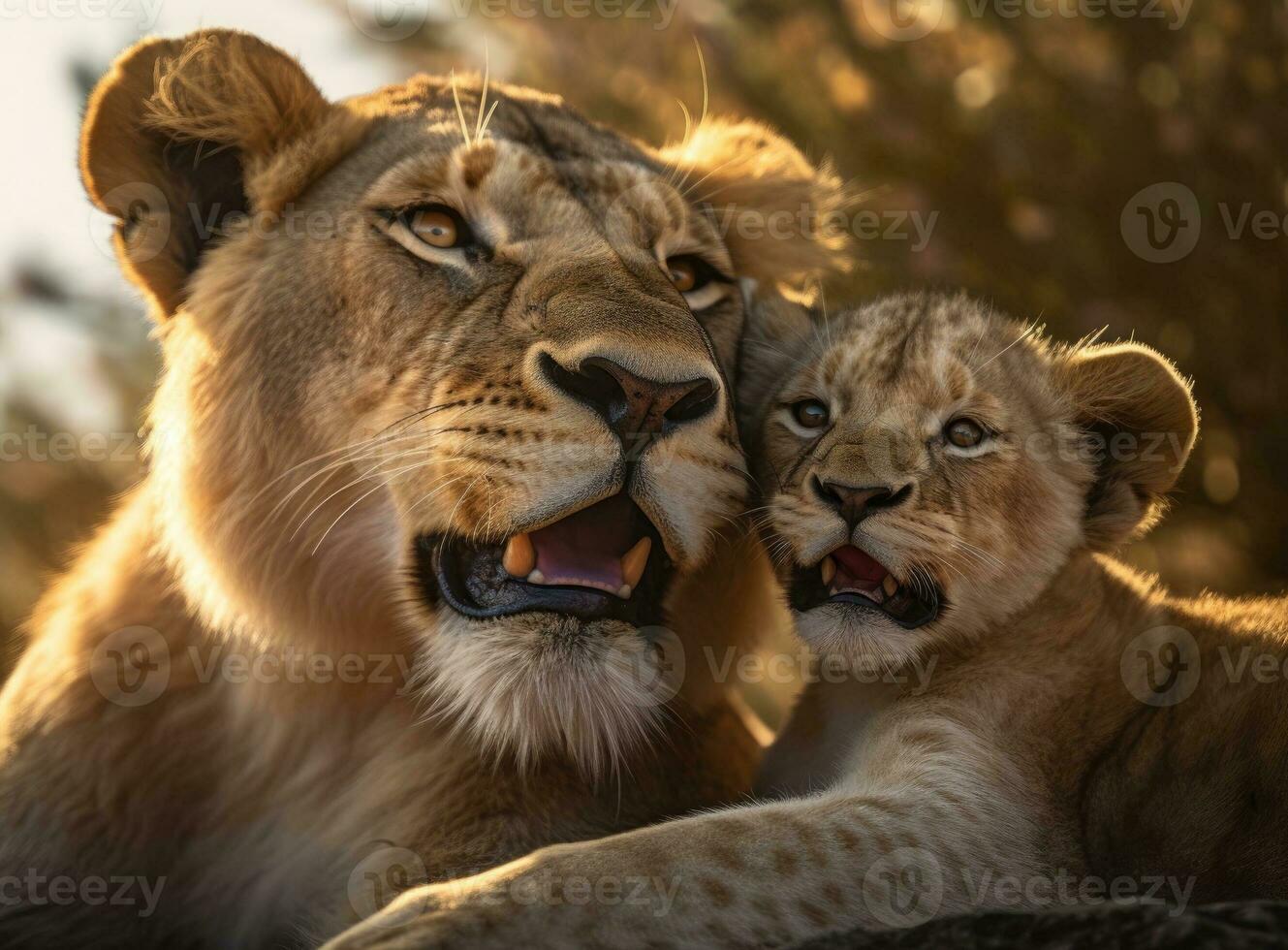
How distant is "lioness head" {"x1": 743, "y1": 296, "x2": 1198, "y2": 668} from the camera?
2.79m

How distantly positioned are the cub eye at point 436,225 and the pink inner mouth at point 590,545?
732 mm

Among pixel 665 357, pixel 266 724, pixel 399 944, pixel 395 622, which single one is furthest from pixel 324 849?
pixel 665 357

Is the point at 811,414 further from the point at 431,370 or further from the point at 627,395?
the point at 431,370

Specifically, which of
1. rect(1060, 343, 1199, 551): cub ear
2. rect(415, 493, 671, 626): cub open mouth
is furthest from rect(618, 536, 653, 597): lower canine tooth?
rect(1060, 343, 1199, 551): cub ear

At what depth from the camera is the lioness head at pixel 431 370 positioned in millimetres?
2539

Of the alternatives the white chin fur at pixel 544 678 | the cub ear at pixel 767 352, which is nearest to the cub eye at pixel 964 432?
the cub ear at pixel 767 352

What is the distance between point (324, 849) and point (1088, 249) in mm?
4234

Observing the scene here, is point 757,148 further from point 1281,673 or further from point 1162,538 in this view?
point 1162,538

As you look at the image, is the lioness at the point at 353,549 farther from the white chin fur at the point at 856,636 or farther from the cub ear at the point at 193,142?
the white chin fur at the point at 856,636

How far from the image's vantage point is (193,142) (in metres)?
3.12

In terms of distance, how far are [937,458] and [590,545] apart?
0.76 meters

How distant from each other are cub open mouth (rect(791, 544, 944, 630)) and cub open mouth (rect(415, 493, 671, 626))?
0.33 metres

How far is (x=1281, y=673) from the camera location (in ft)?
9.58

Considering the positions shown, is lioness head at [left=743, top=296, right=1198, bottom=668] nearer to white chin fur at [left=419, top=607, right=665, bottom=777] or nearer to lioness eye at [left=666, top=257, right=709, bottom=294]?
lioness eye at [left=666, top=257, right=709, bottom=294]
